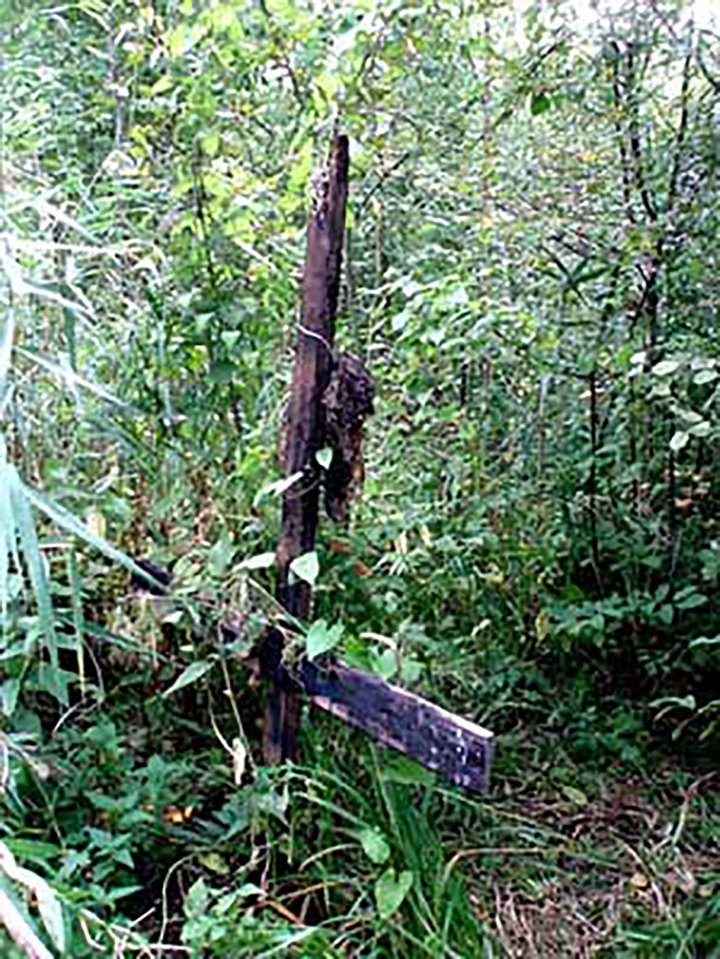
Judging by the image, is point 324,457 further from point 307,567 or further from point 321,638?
point 321,638

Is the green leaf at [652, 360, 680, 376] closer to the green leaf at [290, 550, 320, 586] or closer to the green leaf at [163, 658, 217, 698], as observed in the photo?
the green leaf at [290, 550, 320, 586]

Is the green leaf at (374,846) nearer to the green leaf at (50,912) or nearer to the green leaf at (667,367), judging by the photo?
the green leaf at (50,912)

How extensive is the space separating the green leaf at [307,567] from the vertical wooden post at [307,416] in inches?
2.6

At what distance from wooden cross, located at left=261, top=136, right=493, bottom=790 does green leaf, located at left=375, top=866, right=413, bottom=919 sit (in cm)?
22

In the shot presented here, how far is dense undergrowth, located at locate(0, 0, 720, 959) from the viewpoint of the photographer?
1746 millimetres

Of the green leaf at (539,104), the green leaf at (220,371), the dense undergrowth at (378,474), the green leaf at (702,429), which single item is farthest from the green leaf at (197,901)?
the green leaf at (539,104)

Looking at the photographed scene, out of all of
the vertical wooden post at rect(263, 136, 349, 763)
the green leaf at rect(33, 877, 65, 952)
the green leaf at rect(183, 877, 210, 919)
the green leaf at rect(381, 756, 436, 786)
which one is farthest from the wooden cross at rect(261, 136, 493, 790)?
the green leaf at rect(33, 877, 65, 952)

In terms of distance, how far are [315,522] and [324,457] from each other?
0.41 feet

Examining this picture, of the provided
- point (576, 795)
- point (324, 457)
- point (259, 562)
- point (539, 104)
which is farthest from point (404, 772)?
point (539, 104)

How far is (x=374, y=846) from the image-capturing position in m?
1.67

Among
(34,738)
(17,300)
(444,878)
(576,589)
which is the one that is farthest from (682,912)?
(17,300)

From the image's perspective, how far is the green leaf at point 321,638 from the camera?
1.64m

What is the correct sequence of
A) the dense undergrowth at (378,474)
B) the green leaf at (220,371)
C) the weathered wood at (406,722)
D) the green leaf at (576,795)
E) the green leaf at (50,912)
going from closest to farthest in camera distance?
the green leaf at (50,912), the weathered wood at (406,722), the dense undergrowth at (378,474), the green leaf at (220,371), the green leaf at (576,795)

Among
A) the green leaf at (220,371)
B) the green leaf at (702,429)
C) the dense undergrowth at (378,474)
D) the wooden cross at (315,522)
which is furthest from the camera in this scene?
the green leaf at (702,429)
